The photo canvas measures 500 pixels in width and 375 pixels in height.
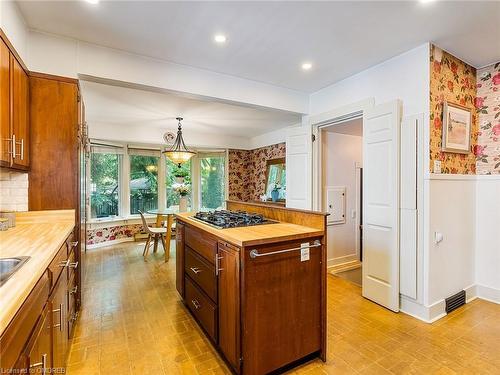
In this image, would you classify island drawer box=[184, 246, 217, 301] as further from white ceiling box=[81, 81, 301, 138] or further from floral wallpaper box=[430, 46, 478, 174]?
floral wallpaper box=[430, 46, 478, 174]

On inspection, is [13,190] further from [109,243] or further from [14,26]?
[109,243]

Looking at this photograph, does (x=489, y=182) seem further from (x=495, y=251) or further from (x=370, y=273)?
(x=370, y=273)

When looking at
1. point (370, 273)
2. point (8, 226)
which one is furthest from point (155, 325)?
point (370, 273)

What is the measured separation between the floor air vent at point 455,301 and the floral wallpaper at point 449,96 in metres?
1.32

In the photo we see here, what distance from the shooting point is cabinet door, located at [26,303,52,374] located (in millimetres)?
960

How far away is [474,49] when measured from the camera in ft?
8.50

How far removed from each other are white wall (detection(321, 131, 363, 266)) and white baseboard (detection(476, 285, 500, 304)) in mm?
1688

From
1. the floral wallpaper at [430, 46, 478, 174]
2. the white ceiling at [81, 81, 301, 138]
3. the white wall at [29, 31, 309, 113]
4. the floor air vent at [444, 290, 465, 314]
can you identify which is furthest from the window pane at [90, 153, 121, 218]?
the floor air vent at [444, 290, 465, 314]

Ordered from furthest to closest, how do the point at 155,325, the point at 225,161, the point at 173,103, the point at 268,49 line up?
the point at 225,161, the point at 173,103, the point at 268,49, the point at 155,325

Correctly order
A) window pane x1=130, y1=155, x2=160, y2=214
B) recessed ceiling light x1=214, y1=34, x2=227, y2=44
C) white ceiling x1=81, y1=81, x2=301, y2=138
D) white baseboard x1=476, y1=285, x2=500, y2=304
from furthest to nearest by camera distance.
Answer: window pane x1=130, y1=155, x2=160, y2=214 < white ceiling x1=81, y1=81, x2=301, y2=138 < white baseboard x1=476, y1=285, x2=500, y2=304 < recessed ceiling light x1=214, y1=34, x2=227, y2=44

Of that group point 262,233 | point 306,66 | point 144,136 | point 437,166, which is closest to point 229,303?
point 262,233

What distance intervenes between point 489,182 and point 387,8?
7.65 feet

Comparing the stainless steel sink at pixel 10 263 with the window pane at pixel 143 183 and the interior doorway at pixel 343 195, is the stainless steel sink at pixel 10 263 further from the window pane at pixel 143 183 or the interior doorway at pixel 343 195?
the window pane at pixel 143 183

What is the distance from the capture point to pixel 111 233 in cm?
560
